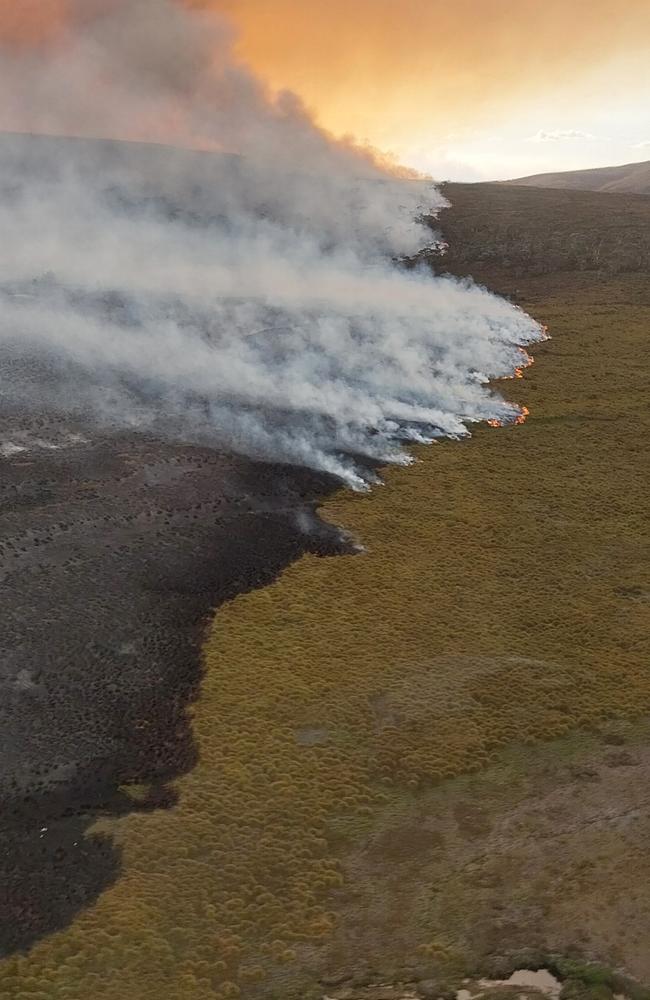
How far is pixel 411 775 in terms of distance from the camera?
122 ft

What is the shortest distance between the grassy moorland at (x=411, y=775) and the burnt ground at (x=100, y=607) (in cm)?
135

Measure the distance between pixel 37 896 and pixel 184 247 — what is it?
10776 cm

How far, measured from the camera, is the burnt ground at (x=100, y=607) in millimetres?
32844

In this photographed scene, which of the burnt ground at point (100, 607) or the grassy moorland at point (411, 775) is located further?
the burnt ground at point (100, 607)

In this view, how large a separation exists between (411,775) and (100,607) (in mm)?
20233

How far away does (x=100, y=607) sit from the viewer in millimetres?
46281

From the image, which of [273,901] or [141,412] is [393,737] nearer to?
[273,901]

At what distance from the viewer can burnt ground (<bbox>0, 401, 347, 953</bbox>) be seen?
3284 centimetres

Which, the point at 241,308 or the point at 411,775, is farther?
the point at 241,308

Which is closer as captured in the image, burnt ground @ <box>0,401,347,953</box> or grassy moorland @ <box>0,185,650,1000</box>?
grassy moorland @ <box>0,185,650,1000</box>

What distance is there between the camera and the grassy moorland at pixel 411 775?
2908cm

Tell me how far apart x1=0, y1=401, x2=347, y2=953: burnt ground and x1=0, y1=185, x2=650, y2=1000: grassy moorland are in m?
1.35

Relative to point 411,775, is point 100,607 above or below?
above

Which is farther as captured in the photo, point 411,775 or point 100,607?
point 100,607
